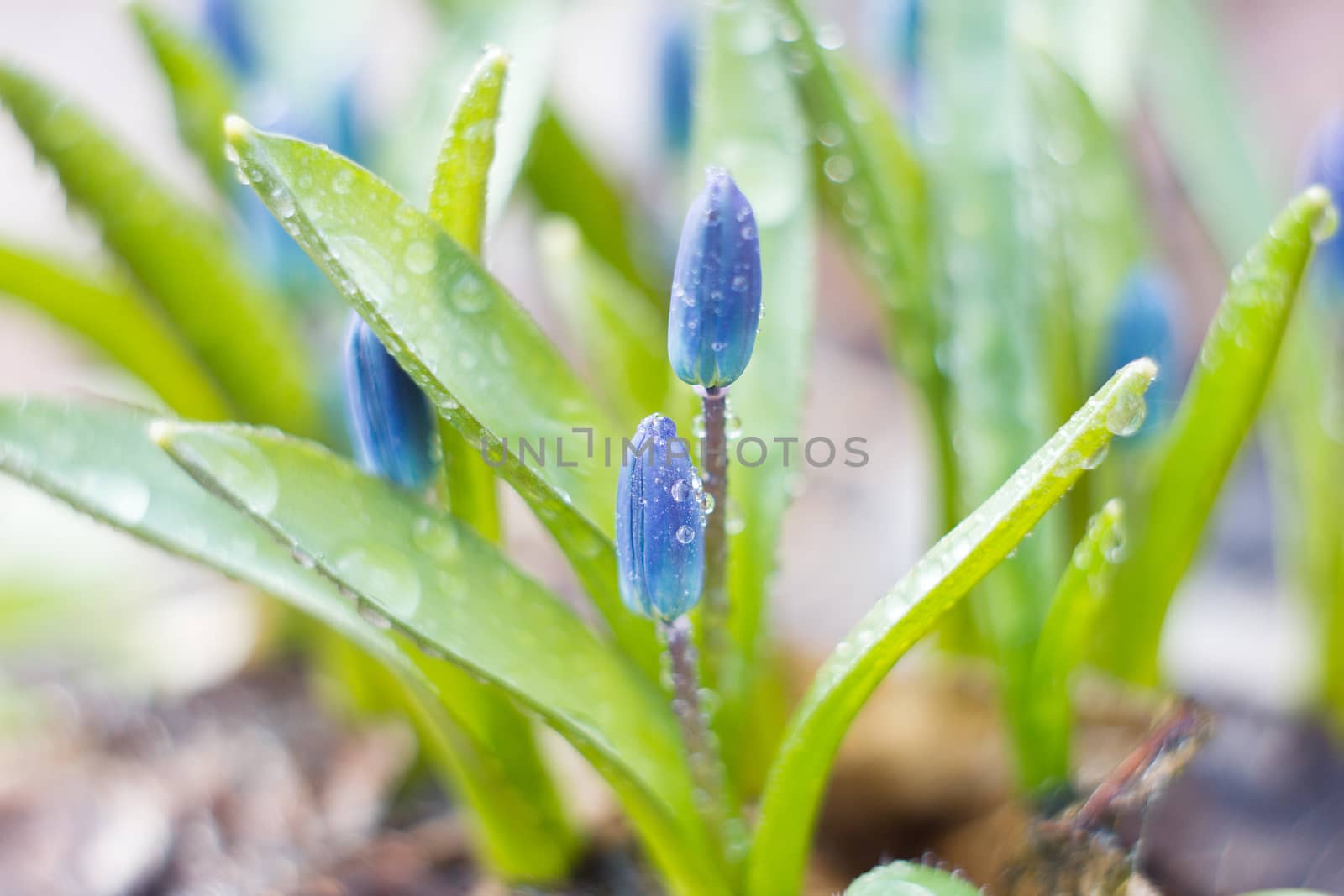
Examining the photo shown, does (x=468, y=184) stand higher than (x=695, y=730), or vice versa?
(x=468, y=184)

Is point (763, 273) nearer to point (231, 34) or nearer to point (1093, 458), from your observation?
point (1093, 458)

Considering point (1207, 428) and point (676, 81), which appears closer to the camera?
point (1207, 428)

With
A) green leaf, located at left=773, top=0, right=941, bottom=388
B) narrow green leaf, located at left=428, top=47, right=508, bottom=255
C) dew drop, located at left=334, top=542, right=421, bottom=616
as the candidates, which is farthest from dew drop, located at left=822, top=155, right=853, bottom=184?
dew drop, located at left=334, top=542, right=421, bottom=616

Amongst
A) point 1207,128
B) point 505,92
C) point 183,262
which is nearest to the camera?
Result: point 505,92

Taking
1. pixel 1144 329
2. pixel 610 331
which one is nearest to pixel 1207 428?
pixel 1144 329

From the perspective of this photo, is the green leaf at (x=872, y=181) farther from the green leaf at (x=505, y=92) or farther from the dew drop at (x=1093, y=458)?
the dew drop at (x=1093, y=458)

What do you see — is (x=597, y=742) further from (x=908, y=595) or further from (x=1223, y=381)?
Result: (x=1223, y=381)

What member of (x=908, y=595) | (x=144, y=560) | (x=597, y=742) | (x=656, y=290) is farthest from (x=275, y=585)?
(x=144, y=560)
